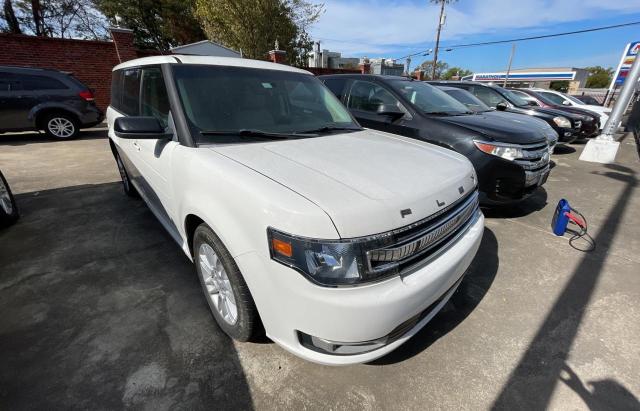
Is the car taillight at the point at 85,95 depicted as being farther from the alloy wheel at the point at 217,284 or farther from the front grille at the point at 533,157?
the front grille at the point at 533,157

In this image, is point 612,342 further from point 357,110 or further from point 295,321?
point 357,110

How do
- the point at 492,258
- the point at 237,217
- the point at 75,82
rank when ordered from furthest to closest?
1. the point at 75,82
2. the point at 492,258
3. the point at 237,217

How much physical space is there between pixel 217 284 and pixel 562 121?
9.41 m

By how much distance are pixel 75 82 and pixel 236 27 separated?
9294 mm

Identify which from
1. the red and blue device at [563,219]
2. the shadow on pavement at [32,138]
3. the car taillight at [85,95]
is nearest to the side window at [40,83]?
the car taillight at [85,95]

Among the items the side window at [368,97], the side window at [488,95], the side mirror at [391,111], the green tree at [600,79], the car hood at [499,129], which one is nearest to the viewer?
the car hood at [499,129]

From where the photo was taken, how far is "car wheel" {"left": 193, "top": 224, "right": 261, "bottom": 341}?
1631 mm

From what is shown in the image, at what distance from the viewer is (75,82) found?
784 cm

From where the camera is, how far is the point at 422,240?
151 centimetres

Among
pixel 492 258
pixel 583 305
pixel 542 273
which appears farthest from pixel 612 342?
pixel 492 258

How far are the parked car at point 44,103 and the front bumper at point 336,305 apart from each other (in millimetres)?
9345

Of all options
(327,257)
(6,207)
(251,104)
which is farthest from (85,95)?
(327,257)

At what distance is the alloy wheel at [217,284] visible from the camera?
6.00 ft

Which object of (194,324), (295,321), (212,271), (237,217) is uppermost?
(237,217)
